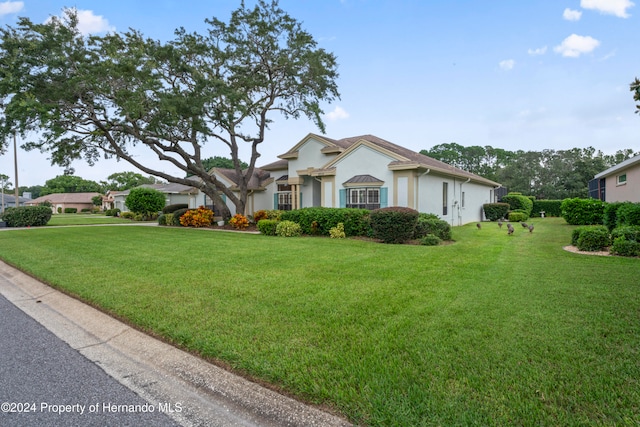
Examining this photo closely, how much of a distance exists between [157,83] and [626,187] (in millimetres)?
22803

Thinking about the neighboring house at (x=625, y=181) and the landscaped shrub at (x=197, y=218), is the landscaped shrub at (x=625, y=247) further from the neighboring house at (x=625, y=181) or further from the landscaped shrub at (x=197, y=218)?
the landscaped shrub at (x=197, y=218)

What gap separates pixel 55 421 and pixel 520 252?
33.3 ft

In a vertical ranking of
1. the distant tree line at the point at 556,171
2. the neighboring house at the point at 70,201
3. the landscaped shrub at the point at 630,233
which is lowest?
the landscaped shrub at the point at 630,233

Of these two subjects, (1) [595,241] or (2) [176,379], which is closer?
(2) [176,379]

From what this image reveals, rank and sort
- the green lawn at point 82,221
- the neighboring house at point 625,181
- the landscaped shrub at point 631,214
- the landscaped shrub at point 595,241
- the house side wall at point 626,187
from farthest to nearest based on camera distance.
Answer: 1. the green lawn at point 82,221
2. the house side wall at point 626,187
3. the neighboring house at point 625,181
4. the landscaped shrub at point 631,214
5. the landscaped shrub at point 595,241

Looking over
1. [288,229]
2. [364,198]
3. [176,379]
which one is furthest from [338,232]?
[176,379]

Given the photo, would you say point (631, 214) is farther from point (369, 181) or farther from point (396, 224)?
point (369, 181)

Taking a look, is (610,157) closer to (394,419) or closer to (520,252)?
(520,252)

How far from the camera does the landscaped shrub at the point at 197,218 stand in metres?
19.6

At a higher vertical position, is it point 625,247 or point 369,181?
point 369,181

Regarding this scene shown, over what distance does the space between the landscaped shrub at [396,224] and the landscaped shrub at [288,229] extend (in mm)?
3707

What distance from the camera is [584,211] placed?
17.8 metres

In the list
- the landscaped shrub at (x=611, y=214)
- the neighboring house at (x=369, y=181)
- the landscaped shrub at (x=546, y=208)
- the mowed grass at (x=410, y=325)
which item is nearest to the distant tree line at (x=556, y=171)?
→ the landscaped shrub at (x=546, y=208)

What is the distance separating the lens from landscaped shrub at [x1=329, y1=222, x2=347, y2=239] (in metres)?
12.8
